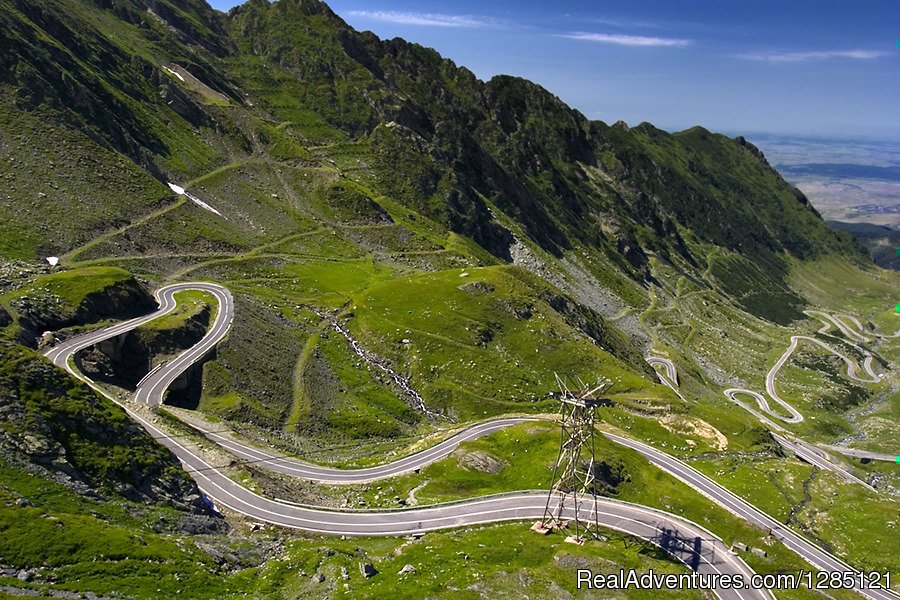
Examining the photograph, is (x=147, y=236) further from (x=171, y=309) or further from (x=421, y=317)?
(x=421, y=317)

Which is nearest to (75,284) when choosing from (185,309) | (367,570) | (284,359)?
(185,309)

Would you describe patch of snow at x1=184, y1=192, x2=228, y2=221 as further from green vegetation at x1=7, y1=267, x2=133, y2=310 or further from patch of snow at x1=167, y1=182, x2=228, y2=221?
green vegetation at x1=7, y1=267, x2=133, y2=310

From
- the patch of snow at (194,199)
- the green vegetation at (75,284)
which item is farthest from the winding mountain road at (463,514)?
the patch of snow at (194,199)

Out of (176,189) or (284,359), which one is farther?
(176,189)

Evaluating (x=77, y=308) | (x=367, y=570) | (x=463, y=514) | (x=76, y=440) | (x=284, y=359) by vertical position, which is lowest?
(x=463, y=514)

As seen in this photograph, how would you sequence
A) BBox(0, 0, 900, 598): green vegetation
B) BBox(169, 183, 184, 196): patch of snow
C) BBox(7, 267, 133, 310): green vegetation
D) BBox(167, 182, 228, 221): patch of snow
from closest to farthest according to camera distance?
BBox(0, 0, 900, 598): green vegetation, BBox(7, 267, 133, 310): green vegetation, BBox(169, 183, 184, 196): patch of snow, BBox(167, 182, 228, 221): patch of snow

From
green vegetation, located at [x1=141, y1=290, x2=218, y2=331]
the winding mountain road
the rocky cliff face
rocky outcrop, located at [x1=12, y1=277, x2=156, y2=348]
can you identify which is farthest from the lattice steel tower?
rocky outcrop, located at [x1=12, y1=277, x2=156, y2=348]

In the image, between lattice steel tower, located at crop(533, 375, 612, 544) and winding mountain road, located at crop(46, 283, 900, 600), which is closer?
lattice steel tower, located at crop(533, 375, 612, 544)

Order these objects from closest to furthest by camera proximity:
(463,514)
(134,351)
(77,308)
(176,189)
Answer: (463,514) < (134,351) < (77,308) < (176,189)

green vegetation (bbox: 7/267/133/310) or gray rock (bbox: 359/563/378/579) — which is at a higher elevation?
green vegetation (bbox: 7/267/133/310)

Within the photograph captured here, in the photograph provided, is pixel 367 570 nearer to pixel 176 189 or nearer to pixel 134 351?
pixel 134 351

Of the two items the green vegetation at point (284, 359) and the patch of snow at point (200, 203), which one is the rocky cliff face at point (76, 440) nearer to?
the green vegetation at point (284, 359)

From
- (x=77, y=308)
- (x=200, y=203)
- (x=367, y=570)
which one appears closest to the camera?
(x=367, y=570)

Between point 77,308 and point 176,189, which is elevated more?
point 176,189
